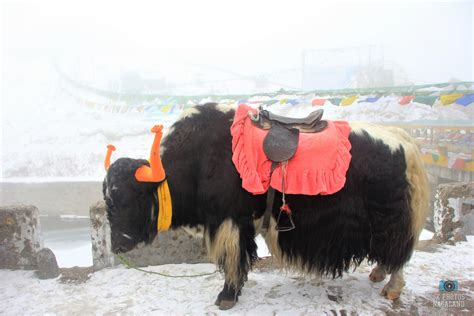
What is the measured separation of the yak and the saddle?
0.19 ft

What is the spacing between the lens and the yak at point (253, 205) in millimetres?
2131

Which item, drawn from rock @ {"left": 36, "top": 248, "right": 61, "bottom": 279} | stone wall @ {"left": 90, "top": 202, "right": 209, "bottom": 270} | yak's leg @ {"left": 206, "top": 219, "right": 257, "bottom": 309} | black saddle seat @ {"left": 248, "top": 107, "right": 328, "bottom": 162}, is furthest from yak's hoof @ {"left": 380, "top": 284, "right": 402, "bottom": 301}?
rock @ {"left": 36, "top": 248, "right": 61, "bottom": 279}

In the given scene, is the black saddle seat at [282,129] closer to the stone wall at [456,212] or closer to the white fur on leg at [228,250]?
the white fur on leg at [228,250]

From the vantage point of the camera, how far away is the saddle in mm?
2055

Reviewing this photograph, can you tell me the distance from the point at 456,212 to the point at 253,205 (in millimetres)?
2545

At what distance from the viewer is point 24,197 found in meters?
9.48

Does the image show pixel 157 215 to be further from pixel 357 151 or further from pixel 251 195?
pixel 357 151

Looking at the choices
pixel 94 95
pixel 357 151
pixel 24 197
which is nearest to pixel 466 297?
pixel 357 151

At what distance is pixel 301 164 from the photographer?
2051 mm

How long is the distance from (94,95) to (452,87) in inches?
559

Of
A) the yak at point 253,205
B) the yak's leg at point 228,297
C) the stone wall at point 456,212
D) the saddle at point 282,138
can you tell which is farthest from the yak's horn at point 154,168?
the stone wall at point 456,212

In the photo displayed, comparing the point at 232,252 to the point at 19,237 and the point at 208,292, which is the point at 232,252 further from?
the point at 19,237

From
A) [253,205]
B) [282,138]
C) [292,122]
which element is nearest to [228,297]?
[253,205]

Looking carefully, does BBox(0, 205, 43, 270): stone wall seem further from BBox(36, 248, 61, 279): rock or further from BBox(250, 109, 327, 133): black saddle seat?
BBox(250, 109, 327, 133): black saddle seat
